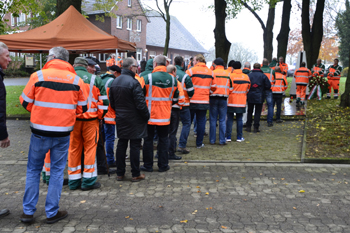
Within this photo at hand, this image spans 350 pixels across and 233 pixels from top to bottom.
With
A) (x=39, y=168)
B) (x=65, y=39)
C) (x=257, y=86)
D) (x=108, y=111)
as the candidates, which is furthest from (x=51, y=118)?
(x=257, y=86)

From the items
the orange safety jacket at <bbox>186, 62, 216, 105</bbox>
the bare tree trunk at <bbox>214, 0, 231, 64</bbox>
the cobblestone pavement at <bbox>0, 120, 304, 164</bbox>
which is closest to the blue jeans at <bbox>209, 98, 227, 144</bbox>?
the cobblestone pavement at <bbox>0, 120, 304, 164</bbox>

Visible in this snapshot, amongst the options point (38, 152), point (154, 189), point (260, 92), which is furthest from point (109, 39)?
point (38, 152)

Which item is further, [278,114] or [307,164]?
[278,114]

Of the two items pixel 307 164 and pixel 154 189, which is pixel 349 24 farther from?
pixel 154 189

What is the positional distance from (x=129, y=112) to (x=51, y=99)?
6.38 feet

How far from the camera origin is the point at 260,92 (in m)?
10.9

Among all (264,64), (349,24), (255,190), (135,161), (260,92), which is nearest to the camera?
(255,190)

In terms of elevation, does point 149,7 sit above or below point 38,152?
above

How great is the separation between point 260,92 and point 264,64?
205cm

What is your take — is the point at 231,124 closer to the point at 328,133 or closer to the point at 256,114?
the point at 256,114

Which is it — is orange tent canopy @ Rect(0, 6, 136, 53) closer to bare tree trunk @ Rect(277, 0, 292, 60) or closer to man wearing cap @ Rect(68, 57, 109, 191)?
man wearing cap @ Rect(68, 57, 109, 191)

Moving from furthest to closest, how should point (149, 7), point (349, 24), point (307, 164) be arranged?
point (349, 24), point (149, 7), point (307, 164)

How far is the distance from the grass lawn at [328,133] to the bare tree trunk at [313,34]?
7019mm

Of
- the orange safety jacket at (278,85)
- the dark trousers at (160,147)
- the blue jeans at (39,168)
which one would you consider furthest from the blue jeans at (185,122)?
the orange safety jacket at (278,85)
